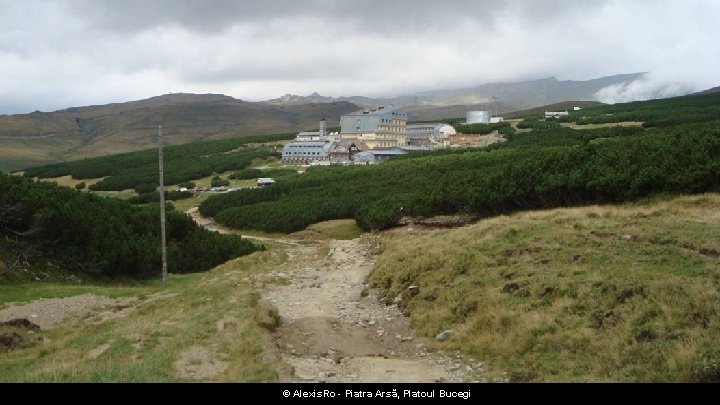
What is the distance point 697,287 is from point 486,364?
4.22 m

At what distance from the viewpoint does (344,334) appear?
14.7 meters

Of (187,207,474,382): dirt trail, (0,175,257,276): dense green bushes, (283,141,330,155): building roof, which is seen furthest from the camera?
(283,141,330,155): building roof

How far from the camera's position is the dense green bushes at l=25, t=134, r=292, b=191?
298ft

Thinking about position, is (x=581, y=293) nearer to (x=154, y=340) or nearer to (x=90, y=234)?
(x=154, y=340)

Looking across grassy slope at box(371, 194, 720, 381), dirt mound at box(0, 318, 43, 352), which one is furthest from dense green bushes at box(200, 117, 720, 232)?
dirt mound at box(0, 318, 43, 352)

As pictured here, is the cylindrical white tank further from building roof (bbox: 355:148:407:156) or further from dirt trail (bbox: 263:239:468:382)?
dirt trail (bbox: 263:239:468:382)

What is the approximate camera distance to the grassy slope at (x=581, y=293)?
9.44 m

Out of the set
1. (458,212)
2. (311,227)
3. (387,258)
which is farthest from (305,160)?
(387,258)

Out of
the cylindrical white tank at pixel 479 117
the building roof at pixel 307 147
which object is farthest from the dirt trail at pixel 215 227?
the cylindrical white tank at pixel 479 117

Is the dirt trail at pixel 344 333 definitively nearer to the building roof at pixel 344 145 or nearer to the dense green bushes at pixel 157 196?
the dense green bushes at pixel 157 196

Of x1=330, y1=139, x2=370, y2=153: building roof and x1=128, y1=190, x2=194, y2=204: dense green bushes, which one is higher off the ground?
x1=330, y1=139, x2=370, y2=153: building roof

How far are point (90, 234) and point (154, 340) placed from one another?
17314 millimetres

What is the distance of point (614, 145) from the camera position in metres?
35.5

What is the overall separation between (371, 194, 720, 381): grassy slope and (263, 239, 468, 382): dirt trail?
0.75 metres
